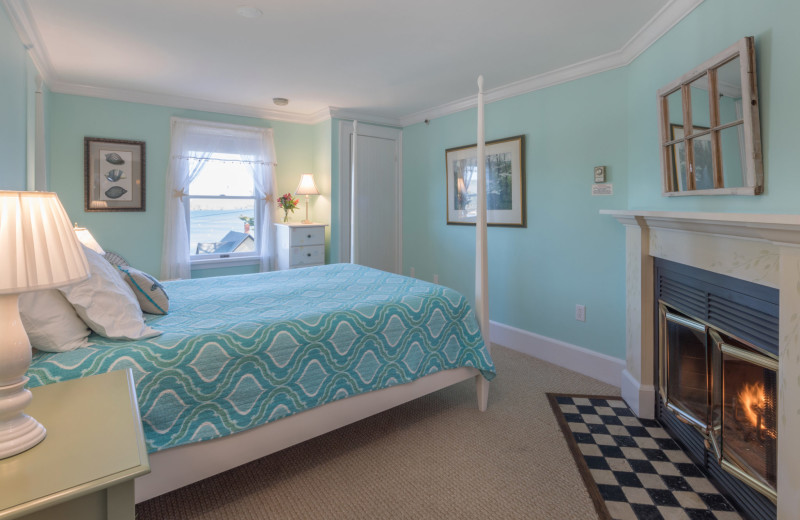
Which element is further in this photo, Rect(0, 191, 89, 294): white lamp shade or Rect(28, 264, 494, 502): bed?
Rect(28, 264, 494, 502): bed

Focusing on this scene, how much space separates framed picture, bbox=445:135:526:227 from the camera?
3646 mm

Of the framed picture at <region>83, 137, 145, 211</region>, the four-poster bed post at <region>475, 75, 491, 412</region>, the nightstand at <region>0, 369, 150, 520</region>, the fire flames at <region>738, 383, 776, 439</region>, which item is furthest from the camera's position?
the framed picture at <region>83, 137, 145, 211</region>

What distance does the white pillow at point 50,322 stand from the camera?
4.58 feet

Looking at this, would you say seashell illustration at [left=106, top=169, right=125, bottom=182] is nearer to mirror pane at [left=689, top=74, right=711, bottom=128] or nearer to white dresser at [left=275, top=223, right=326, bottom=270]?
white dresser at [left=275, top=223, right=326, bottom=270]

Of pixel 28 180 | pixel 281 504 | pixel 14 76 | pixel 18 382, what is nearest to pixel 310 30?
pixel 14 76

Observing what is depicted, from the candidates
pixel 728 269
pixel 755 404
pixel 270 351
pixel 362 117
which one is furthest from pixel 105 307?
pixel 362 117

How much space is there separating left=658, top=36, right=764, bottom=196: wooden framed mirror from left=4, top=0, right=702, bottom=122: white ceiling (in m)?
0.48

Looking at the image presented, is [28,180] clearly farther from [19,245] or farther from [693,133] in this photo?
[693,133]

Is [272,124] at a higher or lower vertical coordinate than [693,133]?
higher

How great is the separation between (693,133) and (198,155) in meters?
4.06

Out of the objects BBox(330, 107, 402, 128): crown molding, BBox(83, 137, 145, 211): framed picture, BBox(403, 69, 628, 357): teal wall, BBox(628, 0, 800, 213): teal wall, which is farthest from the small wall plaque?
BBox(83, 137, 145, 211): framed picture

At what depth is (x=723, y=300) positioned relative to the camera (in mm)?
1842

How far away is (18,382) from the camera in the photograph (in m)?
0.99

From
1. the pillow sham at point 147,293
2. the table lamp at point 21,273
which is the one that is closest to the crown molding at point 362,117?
the pillow sham at point 147,293
